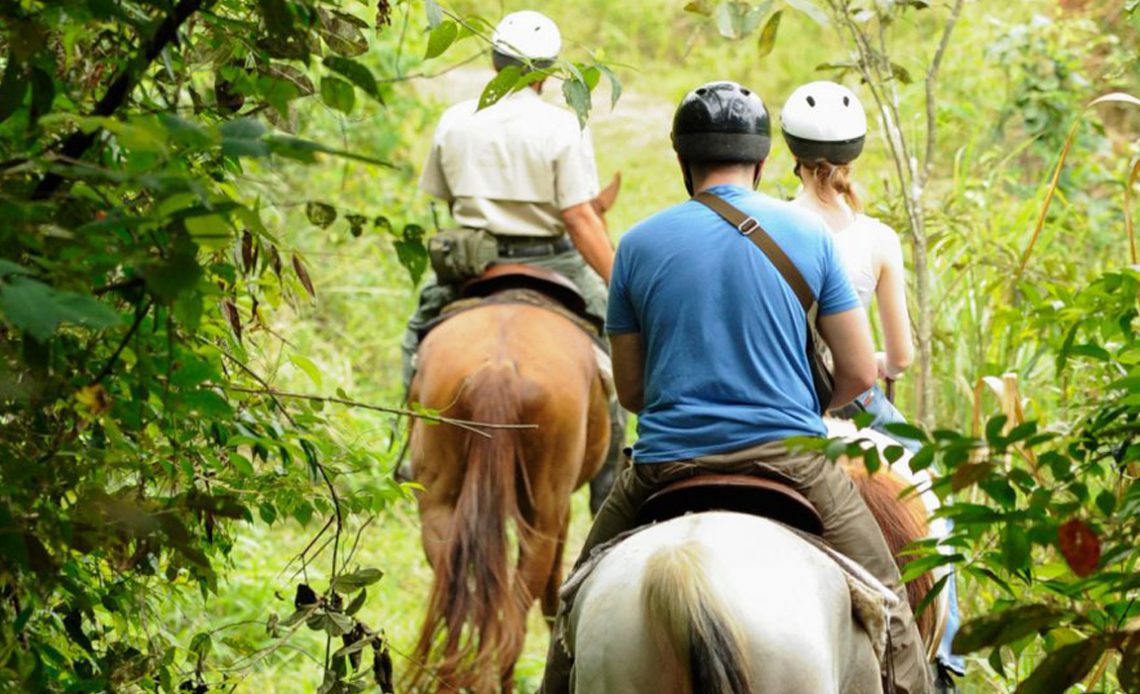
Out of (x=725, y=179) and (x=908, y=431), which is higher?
(x=725, y=179)

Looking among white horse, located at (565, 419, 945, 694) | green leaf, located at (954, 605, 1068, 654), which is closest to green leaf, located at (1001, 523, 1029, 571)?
green leaf, located at (954, 605, 1068, 654)

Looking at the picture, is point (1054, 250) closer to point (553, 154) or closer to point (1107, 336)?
point (553, 154)

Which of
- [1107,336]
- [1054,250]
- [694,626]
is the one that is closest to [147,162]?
[694,626]

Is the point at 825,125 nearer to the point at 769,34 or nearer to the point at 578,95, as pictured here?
the point at 769,34

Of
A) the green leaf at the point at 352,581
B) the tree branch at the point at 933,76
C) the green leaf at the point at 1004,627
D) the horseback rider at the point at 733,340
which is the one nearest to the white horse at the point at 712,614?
the horseback rider at the point at 733,340

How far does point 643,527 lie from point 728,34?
1.15 meters

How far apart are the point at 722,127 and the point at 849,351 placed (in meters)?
0.60

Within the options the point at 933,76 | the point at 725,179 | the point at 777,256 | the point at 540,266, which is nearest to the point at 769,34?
the point at 725,179

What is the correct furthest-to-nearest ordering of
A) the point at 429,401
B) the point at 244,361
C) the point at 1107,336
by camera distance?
the point at 429,401, the point at 244,361, the point at 1107,336

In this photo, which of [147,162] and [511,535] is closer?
[147,162]

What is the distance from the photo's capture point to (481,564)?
5969 mm

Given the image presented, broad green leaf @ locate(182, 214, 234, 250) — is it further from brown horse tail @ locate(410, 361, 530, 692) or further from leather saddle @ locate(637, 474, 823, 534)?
brown horse tail @ locate(410, 361, 530, 692)

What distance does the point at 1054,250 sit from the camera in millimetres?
8727

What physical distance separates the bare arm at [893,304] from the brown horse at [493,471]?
1.54 meters
